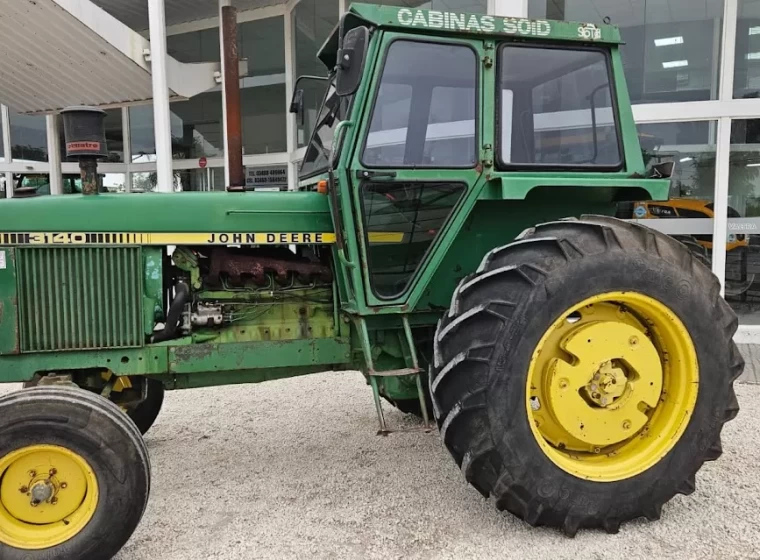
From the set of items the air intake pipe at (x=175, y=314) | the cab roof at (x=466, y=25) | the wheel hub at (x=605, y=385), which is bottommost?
the wheel hub at (x=605, y=385)

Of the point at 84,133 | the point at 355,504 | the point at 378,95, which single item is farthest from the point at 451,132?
the point at 355,504

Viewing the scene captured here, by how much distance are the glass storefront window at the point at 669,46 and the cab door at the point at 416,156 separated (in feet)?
14.6

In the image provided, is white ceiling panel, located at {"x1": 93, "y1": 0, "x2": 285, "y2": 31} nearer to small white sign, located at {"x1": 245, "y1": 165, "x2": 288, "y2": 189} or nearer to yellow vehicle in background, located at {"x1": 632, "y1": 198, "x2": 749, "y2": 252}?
small white sign, located at {"x1": 245, "y1": 165, "x2": 288, "y2": 189}

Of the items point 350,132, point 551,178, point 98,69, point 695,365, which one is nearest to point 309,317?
point 350,132

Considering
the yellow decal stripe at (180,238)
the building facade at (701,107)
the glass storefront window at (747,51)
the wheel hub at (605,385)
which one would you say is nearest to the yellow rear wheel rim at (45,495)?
the yellow decal stripe at (180,238)

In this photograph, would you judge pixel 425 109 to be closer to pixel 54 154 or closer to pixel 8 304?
pixel 8 304

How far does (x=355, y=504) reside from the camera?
3.12 m

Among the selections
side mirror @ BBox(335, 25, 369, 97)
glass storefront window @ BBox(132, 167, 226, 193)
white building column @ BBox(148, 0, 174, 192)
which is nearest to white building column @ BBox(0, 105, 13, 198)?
glass storefront window @ BBox(132, 167, 226, 193)

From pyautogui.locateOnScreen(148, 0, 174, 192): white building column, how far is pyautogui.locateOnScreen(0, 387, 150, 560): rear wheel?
6551 millimetres

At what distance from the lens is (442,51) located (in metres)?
3.03

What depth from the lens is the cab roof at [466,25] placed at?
9.69 feet

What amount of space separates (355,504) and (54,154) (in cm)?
1087

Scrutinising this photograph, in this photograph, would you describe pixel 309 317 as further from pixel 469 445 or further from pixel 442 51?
pixel 442 51

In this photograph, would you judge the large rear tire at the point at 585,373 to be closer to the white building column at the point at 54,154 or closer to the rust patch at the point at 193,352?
the rust patch at the point at 193,352
